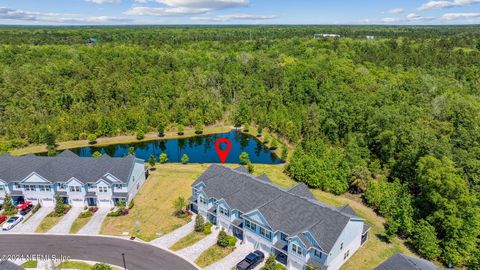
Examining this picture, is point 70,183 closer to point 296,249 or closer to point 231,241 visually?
point 231,241

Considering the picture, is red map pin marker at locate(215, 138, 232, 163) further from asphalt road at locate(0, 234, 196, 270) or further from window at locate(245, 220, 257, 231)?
asphalt road at locate(0, 234, 196, 270)

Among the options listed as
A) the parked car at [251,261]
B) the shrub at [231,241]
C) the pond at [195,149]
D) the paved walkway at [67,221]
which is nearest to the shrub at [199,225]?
the shrub at [231,241]

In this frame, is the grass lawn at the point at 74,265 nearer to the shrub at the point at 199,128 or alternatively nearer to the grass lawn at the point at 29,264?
the grass lawn at the point at 29,264

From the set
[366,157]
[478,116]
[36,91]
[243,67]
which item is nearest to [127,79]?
[36,91]

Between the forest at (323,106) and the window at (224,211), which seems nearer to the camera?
the window at (224,211)

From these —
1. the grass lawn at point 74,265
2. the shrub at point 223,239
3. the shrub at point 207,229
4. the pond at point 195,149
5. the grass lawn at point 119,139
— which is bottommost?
the pond at point 195,149

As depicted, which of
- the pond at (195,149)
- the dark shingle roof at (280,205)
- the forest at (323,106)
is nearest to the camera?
the dark shingle roof at (280,205)
